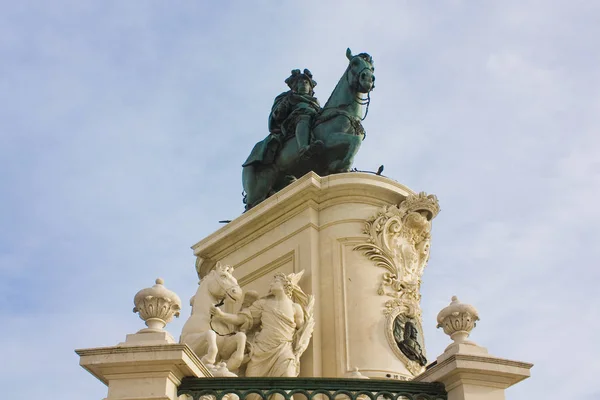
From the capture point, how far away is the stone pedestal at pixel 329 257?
11.8 meters

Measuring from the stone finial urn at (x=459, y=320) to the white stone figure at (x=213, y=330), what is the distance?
9.73ft

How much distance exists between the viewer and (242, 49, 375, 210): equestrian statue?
1452cm

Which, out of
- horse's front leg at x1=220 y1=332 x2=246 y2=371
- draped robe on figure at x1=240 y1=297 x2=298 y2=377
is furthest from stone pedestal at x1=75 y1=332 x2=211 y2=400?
draped robe on figure at x1=240 y1=297 x2=298 y2=377

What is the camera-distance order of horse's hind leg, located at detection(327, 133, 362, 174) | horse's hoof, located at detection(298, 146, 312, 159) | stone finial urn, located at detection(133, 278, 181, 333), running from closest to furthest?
1. stone finial urn, located at detection(133, 278, 181, 333)
2. horse's hind leg, located at detection(327, 133, 362, 174)
3. horse's hoof, located at detection(298, 146, 312, 159)

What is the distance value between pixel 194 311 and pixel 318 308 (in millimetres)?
1782

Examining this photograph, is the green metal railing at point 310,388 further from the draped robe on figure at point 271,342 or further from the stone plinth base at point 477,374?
the draped robe on figure at point 271,342

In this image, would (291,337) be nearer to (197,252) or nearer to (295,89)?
(197,252)

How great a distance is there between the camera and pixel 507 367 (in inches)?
317

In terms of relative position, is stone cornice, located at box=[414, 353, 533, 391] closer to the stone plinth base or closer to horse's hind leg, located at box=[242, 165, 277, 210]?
the stone plinth base

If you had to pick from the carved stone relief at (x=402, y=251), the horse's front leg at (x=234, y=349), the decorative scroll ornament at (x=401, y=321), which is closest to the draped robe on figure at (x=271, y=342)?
the horse's front leg at (x=234, y=349)

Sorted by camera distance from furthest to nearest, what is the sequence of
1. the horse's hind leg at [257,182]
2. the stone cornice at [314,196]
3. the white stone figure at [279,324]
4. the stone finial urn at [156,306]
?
the horse's hind leg at [257,182]
the stone cornice at [314,196]
the white stone figure at [279,324]
the stone finial urn at [156,306]

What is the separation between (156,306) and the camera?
8344 mm

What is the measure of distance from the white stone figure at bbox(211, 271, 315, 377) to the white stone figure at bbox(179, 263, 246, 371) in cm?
16

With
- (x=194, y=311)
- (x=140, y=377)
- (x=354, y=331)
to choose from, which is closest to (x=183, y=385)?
(x=140, y=377)
